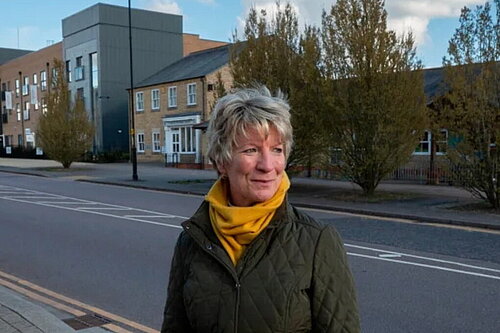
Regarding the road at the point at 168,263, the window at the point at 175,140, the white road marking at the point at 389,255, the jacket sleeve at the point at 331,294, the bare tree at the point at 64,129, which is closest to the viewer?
the jacket sleeve at the point at 331,294

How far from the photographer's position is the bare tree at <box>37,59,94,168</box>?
32.1m

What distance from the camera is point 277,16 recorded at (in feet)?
61.0

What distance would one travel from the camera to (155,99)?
39.4 meters

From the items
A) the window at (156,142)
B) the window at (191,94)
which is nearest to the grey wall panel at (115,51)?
the window at (156,142)

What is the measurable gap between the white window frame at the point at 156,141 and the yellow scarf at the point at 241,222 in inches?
1497

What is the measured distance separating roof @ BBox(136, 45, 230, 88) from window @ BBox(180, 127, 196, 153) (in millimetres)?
3603

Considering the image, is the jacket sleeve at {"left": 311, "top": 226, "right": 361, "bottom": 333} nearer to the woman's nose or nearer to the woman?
the woman

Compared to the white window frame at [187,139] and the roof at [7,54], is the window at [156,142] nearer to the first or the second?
the white window frame at [187,139]

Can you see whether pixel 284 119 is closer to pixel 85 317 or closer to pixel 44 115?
pixel 85 317

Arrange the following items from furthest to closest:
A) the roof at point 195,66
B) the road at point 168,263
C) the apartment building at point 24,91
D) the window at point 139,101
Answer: the apartment building at point 24,91, the window at point 139,101, the roof at point 195,66, the road at point 168,263

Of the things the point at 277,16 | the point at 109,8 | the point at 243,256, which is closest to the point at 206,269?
the point at 243,256

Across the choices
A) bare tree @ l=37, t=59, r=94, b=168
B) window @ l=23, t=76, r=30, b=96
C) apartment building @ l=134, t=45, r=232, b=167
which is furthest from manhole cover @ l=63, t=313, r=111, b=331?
window @ l=23, t=76, r=30, b=96

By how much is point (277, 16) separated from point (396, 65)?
5.26 meters

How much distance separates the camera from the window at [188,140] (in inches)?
1375
